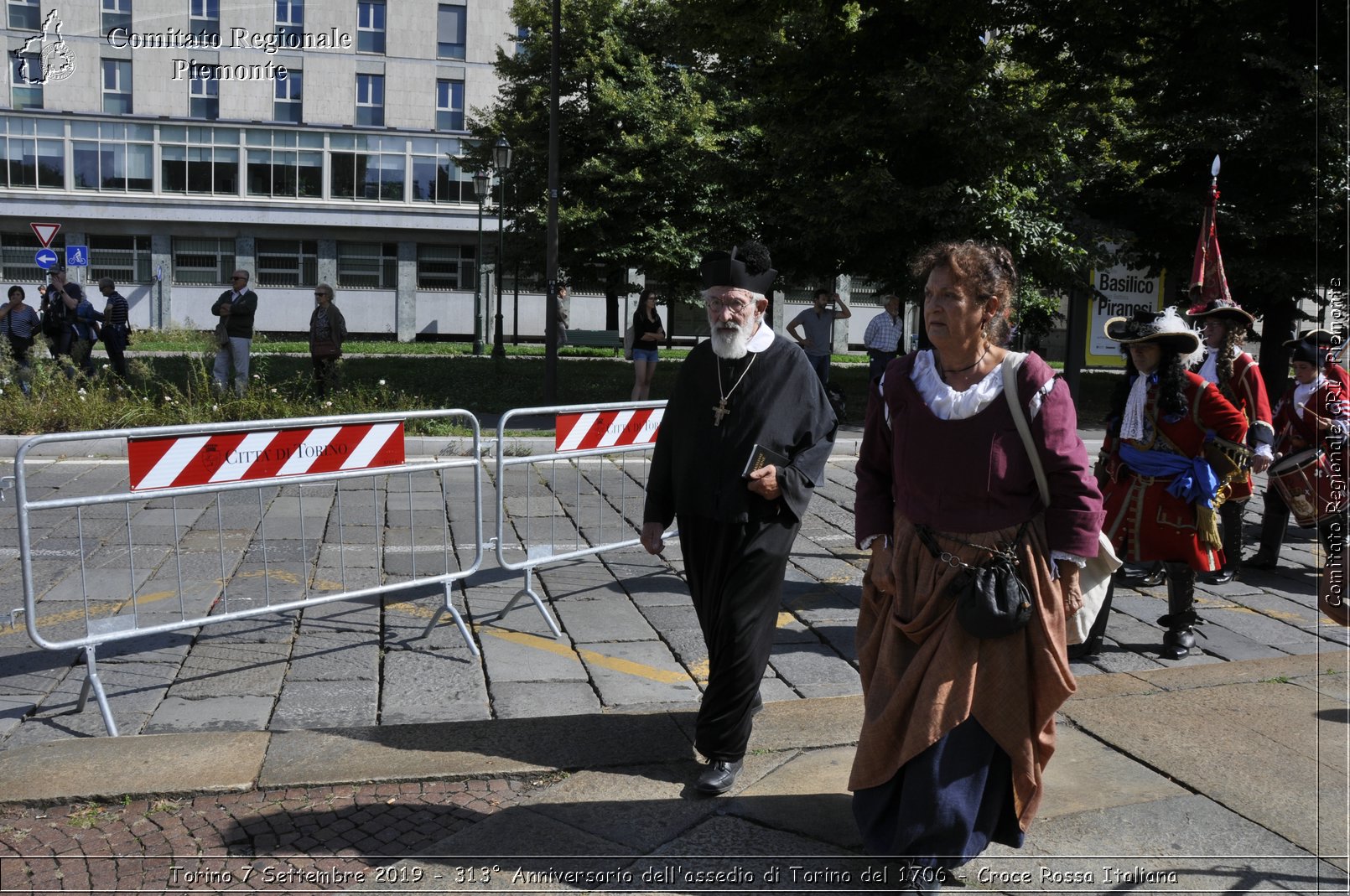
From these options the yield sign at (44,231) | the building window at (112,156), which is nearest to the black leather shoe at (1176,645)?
the yield sign at (44,231)

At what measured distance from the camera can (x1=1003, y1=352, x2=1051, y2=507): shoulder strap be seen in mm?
3070

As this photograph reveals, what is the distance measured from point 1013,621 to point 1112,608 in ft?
13.4

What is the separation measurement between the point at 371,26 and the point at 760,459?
132ft

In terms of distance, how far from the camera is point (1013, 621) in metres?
3.02

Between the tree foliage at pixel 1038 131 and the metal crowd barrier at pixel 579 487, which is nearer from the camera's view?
the metal crowd barrier at pixel 579 487

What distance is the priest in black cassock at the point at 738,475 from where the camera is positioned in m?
3.84

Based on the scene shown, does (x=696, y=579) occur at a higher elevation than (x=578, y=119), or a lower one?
lower

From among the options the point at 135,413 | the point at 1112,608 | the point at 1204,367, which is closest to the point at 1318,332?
the point at 1204,367

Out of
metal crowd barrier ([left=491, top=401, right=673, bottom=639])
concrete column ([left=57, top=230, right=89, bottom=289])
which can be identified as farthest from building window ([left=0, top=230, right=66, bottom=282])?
metal crowd barrier ([left=491, top=401, right=673, bottom=639])

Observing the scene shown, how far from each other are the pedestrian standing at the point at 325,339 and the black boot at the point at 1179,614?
1205 cm

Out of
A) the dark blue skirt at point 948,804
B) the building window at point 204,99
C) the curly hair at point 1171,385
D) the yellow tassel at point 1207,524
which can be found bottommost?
the dark blue skirt at point 948,804

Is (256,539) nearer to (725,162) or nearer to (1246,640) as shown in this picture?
(1246,640)

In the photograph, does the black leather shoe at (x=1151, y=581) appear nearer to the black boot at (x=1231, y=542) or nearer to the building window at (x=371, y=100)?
the black boot at (x=1231, y=542)

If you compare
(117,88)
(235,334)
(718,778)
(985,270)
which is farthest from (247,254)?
(985,270)
